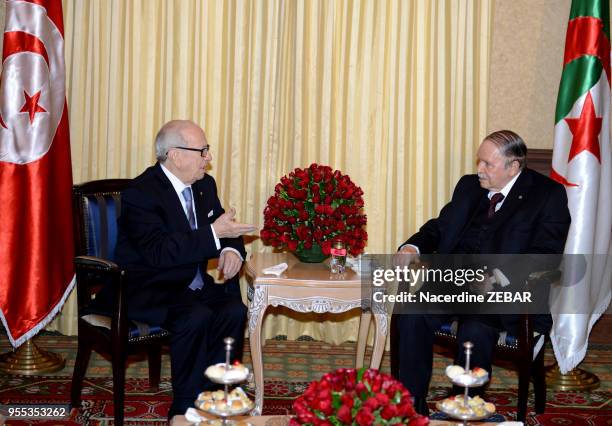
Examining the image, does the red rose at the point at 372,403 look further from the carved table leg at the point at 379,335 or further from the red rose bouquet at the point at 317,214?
the red rose bouquet at the point at 317,214

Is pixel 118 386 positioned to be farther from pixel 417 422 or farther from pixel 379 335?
pixel 417 422

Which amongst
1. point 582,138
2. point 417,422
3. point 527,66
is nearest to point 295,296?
point 417,422

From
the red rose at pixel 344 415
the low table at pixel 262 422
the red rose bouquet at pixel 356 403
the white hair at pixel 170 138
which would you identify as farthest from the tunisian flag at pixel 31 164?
the red rose at pixel 344 415

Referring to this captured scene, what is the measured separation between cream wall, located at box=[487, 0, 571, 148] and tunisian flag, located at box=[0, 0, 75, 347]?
10.4 ft

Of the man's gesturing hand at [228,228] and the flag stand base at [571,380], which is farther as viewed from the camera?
the flag stand base at [571,380]

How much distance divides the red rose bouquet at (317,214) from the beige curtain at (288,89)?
1201mm

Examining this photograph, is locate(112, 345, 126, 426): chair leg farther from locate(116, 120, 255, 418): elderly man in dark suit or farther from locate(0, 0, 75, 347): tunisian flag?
locate(0, 0, 75, 347): tunisian flag

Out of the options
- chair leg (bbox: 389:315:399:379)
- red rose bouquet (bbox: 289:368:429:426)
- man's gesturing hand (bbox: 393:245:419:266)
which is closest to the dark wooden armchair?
chair leg (bbox: 389:315:399:379)

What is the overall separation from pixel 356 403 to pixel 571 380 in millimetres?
3286

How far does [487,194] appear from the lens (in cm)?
516

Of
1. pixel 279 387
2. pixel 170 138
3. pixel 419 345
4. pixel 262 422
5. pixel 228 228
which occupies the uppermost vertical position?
pixel 170 138

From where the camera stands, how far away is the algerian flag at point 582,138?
5.61 m

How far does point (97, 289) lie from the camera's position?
17.1ft

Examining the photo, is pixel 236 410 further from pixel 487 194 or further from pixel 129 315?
pixel 487 194
